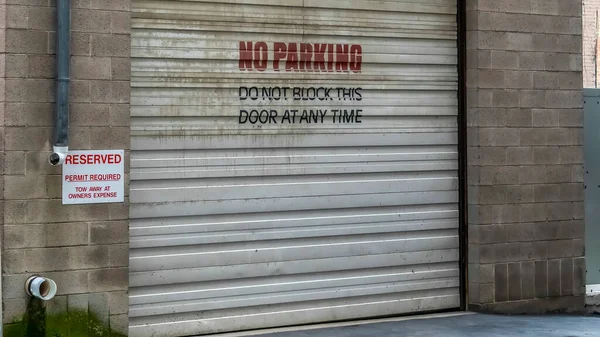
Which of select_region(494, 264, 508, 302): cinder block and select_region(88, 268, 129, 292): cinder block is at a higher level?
select_region(88, 268, 129, 292): cinder block

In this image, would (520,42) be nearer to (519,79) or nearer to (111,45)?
(519,79)

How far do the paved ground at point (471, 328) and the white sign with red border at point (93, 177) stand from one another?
210 centimetres

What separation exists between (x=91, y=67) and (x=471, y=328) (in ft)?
14.8

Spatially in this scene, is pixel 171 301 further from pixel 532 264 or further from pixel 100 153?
pixel 532 264

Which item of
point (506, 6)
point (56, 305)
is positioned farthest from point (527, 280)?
point (56, 305)

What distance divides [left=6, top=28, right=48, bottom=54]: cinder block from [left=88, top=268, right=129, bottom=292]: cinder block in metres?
1.95

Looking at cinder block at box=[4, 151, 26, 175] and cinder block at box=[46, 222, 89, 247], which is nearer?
cinder block at box=[4, 151, 26, 175]

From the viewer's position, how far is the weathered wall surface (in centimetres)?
1644

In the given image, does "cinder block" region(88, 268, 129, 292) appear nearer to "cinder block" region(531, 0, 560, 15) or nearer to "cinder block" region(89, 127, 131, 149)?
"cinder block" region(89, 127, 131, 149)

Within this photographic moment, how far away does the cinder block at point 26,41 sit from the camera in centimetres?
837

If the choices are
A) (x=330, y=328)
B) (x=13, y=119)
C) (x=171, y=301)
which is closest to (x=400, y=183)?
(x=330, y=328)

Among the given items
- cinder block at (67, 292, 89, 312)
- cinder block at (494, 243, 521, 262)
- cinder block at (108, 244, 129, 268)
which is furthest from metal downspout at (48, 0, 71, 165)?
cinder block at (494, 243, 521, 262)

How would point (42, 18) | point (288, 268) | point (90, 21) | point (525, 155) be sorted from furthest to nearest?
point (525, 155), point (288, 268), point (90, 21), point (42, 18)

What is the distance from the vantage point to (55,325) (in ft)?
28.3
